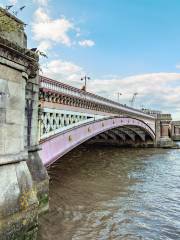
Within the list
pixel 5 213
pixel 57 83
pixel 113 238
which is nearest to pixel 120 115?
pixel 57 83

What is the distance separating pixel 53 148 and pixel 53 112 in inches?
61.1

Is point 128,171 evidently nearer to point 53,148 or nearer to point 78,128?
point 78,128

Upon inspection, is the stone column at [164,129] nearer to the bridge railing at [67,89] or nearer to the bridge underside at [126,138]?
the bridge underside at [126,138]

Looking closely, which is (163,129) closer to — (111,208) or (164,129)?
(164,129)

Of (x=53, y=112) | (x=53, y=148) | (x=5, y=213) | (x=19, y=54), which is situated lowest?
(x=5, y=213)

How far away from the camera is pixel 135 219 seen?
8.03 m

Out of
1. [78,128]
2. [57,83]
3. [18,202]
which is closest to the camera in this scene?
[18,202]

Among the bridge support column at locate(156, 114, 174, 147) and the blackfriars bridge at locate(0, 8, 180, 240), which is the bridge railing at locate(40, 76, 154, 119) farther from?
the bridge support column at locate(156, 114, 174, 147)

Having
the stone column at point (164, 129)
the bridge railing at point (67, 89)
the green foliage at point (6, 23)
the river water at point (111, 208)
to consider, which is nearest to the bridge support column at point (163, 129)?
the stone column at point (164, 129)

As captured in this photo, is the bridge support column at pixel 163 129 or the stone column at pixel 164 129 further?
the stone column at pixel 164 129

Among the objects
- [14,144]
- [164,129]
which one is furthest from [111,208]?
[164,129]

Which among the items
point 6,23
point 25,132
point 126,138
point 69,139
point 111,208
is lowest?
point 111,208

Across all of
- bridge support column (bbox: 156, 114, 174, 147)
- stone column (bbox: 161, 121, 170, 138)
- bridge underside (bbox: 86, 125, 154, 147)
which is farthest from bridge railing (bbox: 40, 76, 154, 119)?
stone column (bbox: 161, 121, 170, 138)

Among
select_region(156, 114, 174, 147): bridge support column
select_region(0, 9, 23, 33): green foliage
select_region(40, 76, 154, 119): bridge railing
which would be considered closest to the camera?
select_region(0, 9, 23, 33): green foliage
